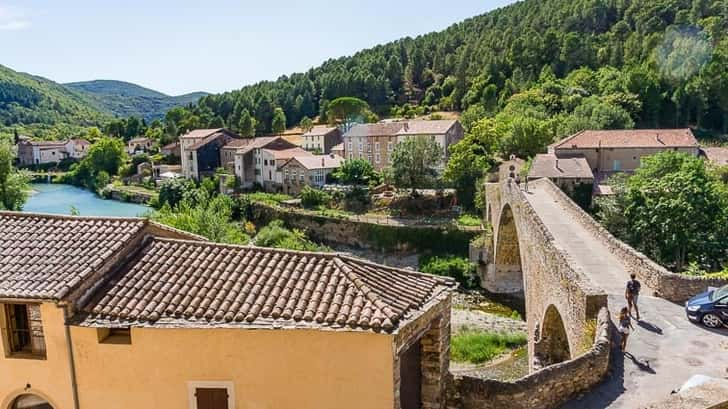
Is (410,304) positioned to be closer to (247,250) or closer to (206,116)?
(247,250)

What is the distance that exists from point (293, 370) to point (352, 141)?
58032 millimetres

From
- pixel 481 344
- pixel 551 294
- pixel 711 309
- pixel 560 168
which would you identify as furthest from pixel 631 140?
pixel 711 309

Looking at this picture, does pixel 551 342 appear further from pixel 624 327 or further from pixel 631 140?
pixel 631 140

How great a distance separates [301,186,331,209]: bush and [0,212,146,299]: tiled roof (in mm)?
42529

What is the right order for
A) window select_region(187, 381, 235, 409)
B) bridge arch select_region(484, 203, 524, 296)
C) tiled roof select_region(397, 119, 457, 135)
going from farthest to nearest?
tiled roof select_region(397, 119, 457, 135) → bridge arch select_region(484, 203, 524, 296) → window select_region(187, 381, 235, 409)

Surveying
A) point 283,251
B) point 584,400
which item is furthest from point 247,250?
point 584,400

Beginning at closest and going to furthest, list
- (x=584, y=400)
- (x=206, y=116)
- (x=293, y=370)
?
(x=293, y=370)
(x=584, y=400)
(x=206, y=116)

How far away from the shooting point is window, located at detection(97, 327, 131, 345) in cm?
782

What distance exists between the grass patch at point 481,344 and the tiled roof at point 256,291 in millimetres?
16103

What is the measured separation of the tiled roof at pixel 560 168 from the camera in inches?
1425

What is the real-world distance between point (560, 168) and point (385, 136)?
27694 millimetres

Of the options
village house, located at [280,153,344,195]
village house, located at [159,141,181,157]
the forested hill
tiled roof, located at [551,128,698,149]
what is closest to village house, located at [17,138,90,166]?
the forested hill

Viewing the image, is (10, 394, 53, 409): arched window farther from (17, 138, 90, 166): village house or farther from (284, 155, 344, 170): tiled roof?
(17, 138, 90, 166): village house

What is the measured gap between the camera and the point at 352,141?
2547 inches
